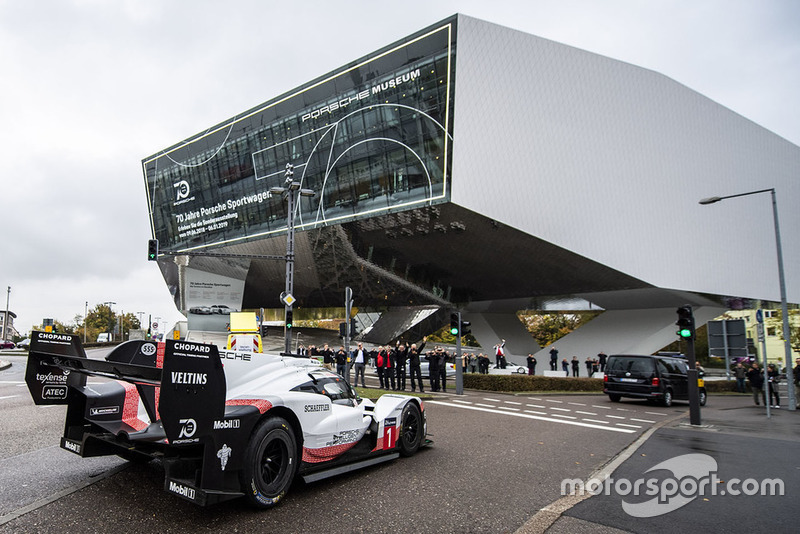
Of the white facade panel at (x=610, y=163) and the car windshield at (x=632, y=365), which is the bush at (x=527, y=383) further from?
the white facade panel at (x=610, y=163)

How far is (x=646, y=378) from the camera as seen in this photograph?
16344 millimetres

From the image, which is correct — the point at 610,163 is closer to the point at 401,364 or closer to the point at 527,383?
the point at 527,383

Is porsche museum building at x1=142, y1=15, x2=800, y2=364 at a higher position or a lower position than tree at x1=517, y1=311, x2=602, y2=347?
higher

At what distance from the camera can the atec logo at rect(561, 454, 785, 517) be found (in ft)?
16.5

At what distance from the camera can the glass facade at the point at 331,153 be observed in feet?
89.0

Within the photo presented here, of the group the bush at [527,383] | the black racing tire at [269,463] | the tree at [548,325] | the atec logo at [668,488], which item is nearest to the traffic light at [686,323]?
the atec logo at [668,488]

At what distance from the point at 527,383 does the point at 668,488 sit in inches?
582

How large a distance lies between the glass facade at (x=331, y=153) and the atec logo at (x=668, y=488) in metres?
21.2

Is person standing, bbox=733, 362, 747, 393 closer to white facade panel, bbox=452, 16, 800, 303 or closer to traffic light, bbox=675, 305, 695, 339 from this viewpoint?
white facade panel, bbox=452, 16, 800, 303

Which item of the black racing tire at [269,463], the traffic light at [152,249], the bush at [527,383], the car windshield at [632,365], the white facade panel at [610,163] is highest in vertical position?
the white facade panel at [610,163]

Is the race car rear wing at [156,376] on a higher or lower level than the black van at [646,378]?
higher

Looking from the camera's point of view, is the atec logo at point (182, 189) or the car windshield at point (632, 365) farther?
the atec logo at point (182, 189)

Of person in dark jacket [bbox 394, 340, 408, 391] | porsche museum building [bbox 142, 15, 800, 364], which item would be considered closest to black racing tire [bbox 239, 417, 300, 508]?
person in dark jacket [bbox 394, 340, 408, 391]

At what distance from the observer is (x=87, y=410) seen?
514 centimetres
